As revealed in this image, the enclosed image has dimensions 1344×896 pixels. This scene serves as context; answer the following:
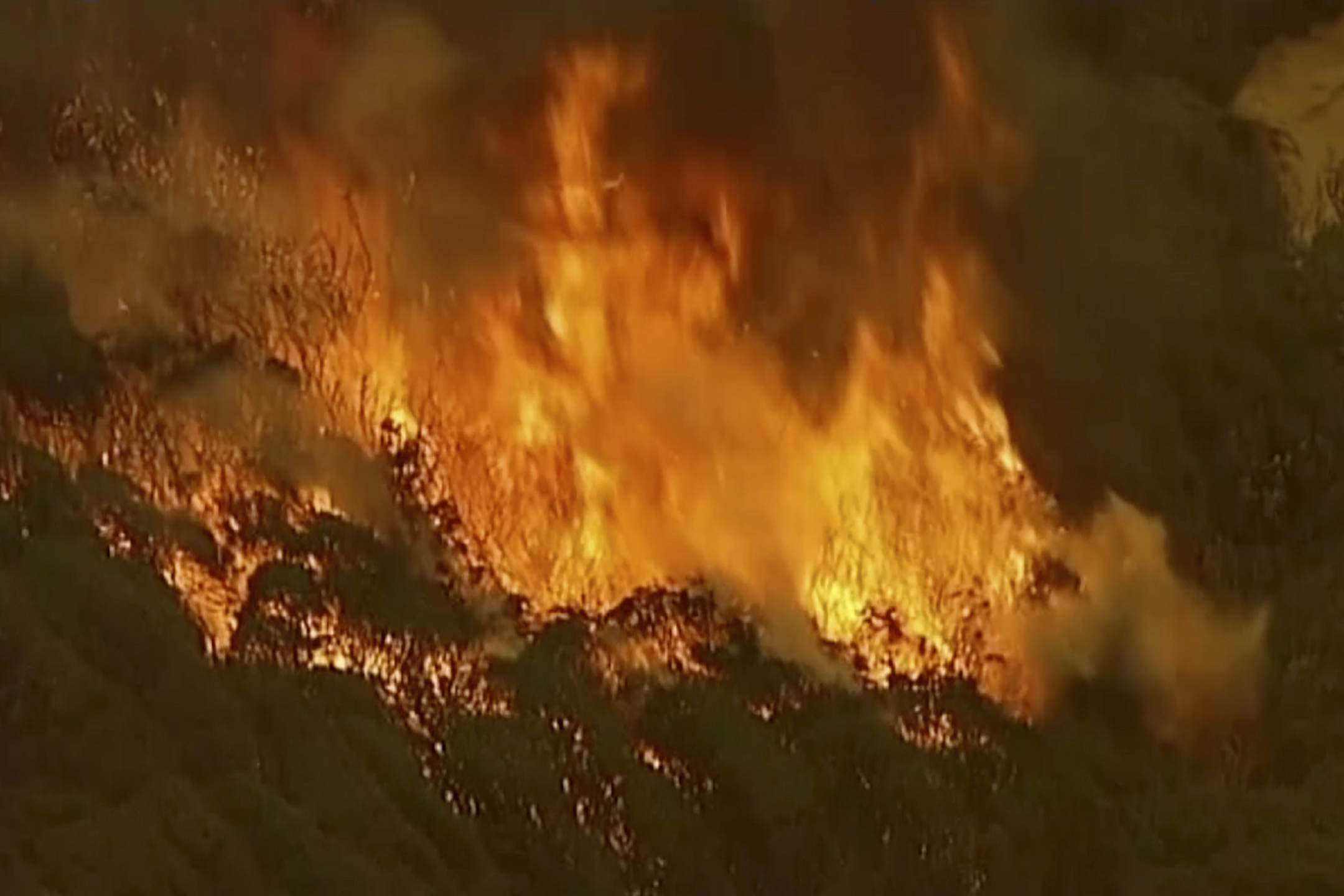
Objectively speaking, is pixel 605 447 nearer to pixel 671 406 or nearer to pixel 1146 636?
pixel 671 406

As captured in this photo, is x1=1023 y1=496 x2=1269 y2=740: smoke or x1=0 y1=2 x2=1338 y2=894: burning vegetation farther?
x1=1023 y1=496 x2=1269 y2=740: smoke

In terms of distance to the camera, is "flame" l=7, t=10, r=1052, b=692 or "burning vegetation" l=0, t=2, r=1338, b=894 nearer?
"burning vegetation" l=0, t=2, r=1338, b=894

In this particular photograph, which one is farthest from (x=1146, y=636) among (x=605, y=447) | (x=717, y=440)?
(x=605, y=447)

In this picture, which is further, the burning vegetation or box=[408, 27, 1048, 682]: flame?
box=[408, 27, 1048, 682]: flame

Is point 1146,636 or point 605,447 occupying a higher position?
point 605,447

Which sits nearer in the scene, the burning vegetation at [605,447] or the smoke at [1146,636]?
the burning vegetation at [605,447]

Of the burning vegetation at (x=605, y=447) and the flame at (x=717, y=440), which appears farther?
the flame at (x=717, y=440)

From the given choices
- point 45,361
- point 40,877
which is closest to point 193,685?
point 40,877

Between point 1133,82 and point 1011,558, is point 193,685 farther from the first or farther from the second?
point 1133,82
